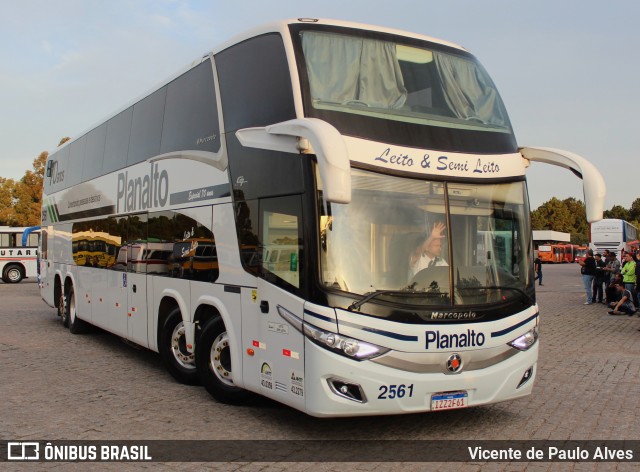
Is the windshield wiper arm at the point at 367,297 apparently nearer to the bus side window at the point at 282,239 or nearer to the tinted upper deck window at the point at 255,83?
the bus side window at the point at 282,239

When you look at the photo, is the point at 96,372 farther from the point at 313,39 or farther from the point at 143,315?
the point at 313,39

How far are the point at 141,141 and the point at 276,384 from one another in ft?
17.6

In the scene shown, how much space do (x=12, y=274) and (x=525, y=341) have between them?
112 feet

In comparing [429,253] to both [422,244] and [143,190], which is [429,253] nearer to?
[422,244]

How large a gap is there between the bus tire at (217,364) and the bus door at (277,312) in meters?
0.67

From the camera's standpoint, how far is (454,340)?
6062 mm

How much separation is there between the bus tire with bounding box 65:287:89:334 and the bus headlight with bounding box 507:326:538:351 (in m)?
9.73

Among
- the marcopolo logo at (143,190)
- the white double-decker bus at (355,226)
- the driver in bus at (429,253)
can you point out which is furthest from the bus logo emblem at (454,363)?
the marcopolo logo at (143,190)

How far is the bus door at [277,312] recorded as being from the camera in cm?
605

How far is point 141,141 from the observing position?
33.7ft

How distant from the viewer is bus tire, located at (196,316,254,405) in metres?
7.49

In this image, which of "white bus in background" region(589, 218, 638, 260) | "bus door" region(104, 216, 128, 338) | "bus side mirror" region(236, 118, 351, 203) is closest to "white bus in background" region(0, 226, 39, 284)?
"bus door" region(104, 216, 128, 338)

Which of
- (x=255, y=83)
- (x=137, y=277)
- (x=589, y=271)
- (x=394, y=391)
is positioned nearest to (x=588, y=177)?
(x=394, y=391)

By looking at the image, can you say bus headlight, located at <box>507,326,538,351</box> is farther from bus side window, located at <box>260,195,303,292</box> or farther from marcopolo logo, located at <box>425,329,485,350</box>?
bus side window, located at <box>260,195,303,292</box>
